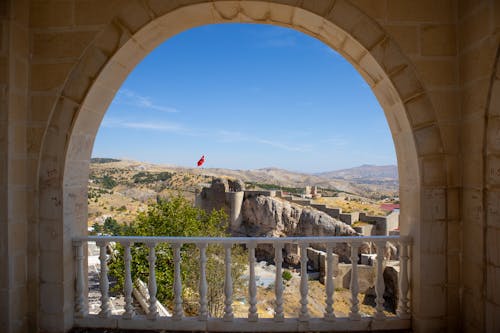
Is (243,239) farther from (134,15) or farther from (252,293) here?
(134,15)

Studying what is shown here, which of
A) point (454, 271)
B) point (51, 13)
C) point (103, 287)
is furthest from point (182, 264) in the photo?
point (454, 271)

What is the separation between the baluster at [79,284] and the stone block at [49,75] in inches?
54.9

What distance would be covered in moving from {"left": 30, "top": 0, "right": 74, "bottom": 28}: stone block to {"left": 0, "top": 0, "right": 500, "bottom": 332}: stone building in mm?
10

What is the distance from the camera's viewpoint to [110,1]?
2412 millimetres

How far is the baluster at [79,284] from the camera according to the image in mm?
2539

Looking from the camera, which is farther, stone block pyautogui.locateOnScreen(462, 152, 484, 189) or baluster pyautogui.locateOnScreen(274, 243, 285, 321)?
baluster pyautogui.locateOnScreen(274, 243, 285, 321)

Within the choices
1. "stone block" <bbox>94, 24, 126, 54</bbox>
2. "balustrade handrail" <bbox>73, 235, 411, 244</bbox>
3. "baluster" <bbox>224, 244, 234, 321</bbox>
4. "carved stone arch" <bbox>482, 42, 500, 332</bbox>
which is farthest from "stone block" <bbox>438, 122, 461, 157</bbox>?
"stone block" <bbox>94, 24, 126, 54</bbox>

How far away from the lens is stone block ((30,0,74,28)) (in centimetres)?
245

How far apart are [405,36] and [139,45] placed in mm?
2296

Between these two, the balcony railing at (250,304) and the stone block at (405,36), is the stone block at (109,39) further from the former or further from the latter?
the stone block at (405,36)

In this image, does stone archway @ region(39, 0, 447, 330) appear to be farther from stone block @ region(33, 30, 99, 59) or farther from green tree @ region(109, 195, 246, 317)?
green tree @ region(109, 195, 246, 317)

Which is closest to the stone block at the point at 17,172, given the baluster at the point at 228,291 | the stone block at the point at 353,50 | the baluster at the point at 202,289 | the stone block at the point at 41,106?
the stone block at the point at 41,106

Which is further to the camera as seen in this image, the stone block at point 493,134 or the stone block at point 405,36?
the stone block at point 405,36

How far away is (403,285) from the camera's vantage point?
8.20 feet
